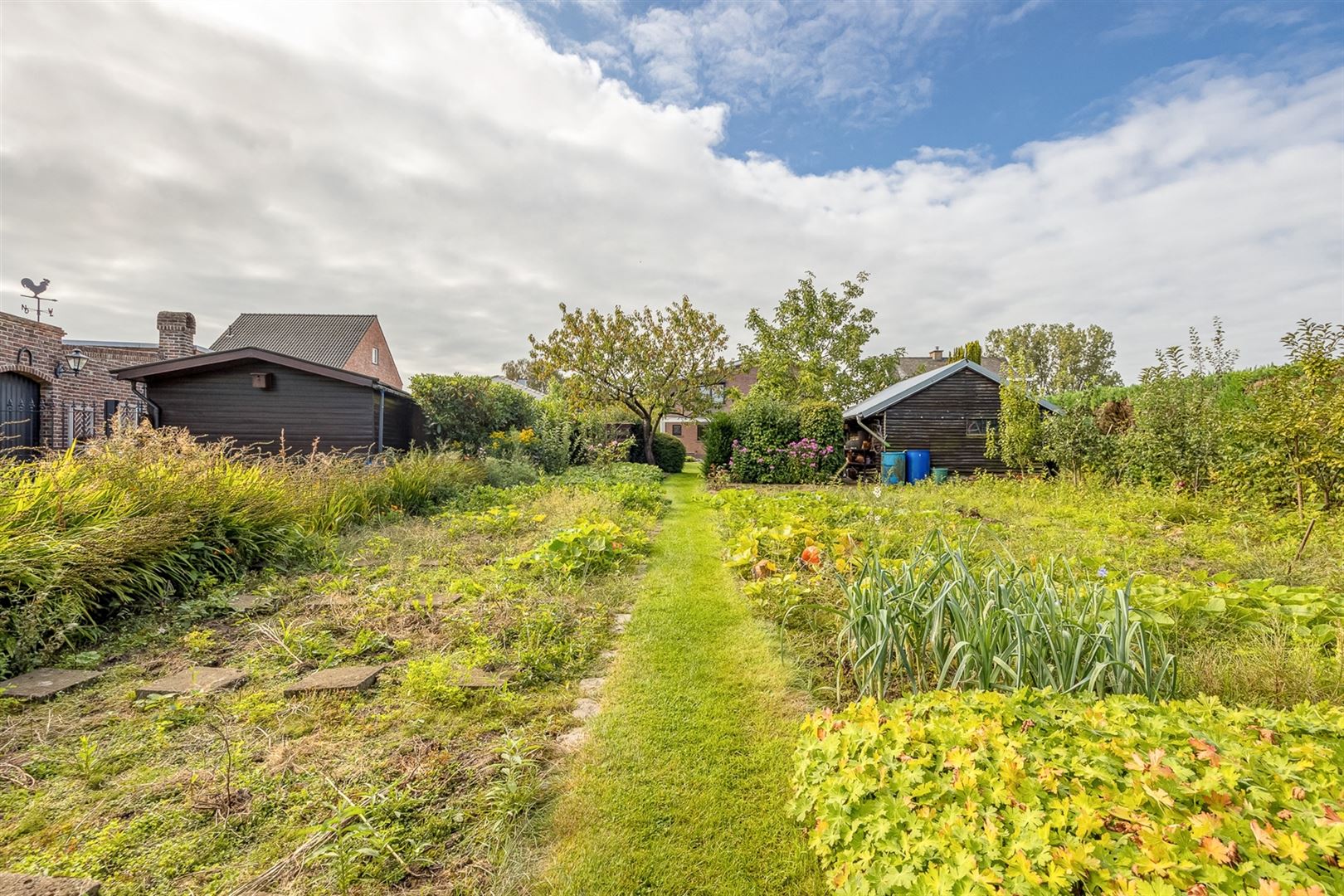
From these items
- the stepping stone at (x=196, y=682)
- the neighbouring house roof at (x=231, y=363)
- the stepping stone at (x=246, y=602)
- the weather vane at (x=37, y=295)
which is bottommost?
the stepping stone at (x=196, y=682)

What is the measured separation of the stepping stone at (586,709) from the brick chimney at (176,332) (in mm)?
16671

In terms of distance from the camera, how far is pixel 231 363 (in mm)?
10867

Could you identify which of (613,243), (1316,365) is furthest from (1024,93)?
(613,243)

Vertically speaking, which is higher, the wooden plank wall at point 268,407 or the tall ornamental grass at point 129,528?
the wooden plank wall at point 268,407

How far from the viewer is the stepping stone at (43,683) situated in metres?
2.66

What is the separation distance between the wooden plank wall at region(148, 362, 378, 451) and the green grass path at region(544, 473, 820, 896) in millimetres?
10102

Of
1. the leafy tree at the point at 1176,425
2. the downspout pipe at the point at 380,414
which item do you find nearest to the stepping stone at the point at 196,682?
the downspout pipe at the point at 380,414

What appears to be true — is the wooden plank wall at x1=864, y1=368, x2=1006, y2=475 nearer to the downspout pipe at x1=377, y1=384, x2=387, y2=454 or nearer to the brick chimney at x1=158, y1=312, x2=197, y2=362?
the downspout pipe at x1=377, y1=384, x2=387, y2=454

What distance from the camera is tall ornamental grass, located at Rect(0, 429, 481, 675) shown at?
3234 millimetres

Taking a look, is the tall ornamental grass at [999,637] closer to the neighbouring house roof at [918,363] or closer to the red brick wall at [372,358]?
the red brick wall at [372,358]

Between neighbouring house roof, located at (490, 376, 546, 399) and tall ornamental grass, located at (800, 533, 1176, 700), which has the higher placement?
neighbouring house roof, located at (490, 376, 546, 399)

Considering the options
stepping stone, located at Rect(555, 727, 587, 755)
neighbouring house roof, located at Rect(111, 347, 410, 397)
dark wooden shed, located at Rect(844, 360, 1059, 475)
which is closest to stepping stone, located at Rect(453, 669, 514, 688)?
stepping stone, located at Rect(555, 727, 587, 755)

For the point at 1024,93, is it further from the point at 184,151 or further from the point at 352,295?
the point at 352,295

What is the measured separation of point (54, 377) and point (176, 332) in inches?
104
